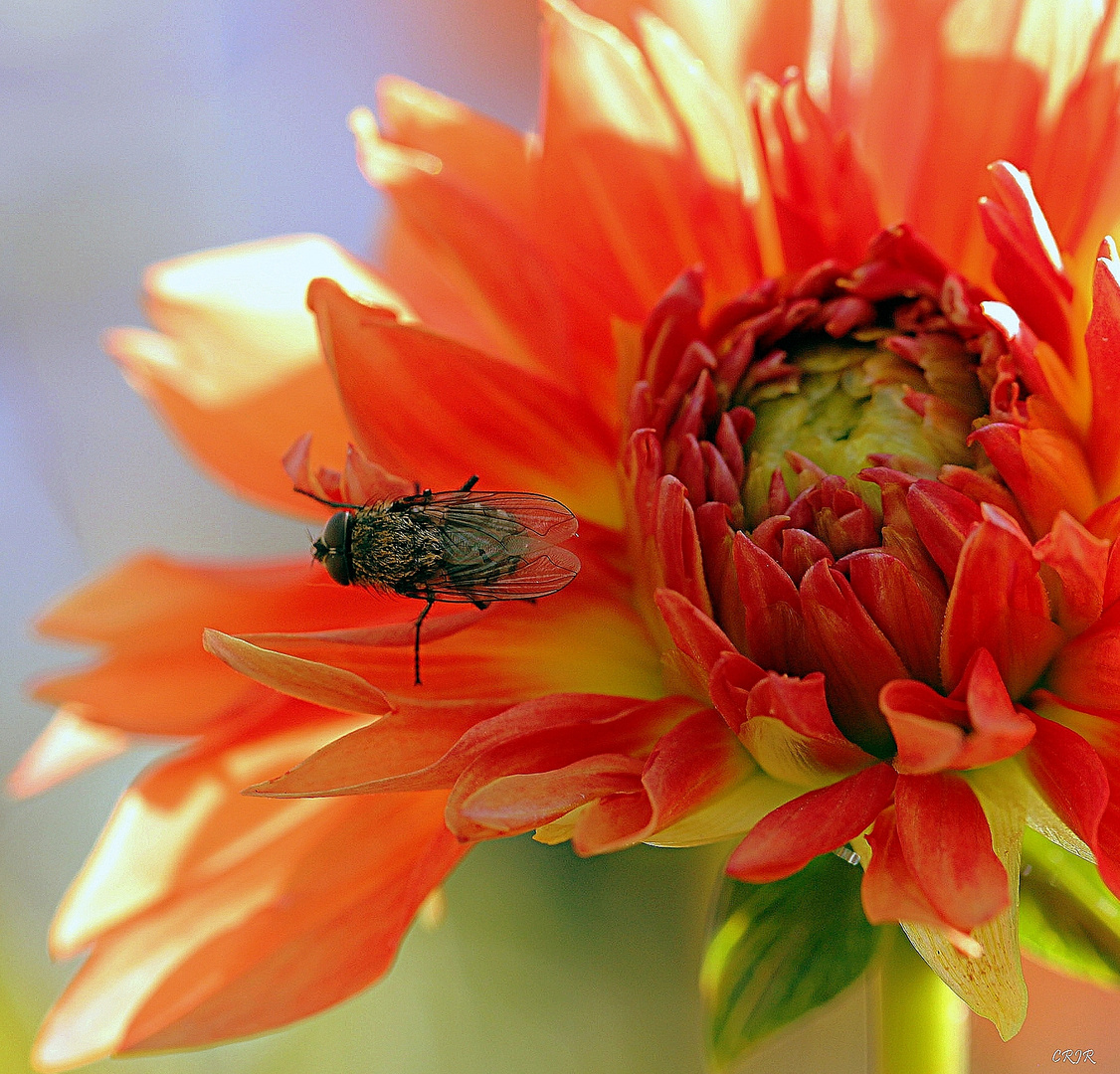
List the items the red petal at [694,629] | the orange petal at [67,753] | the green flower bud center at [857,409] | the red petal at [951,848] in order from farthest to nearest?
the orange petal at [67,753], the green flower bud center at [857,409], the red petal at [694,629], the red petal at [951,848]

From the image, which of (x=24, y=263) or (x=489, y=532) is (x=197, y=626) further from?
(x=24, y=263)

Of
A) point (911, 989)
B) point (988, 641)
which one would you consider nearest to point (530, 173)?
point (988, 641)

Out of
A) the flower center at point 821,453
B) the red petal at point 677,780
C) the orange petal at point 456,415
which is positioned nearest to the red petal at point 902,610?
the flower center at point 821,453

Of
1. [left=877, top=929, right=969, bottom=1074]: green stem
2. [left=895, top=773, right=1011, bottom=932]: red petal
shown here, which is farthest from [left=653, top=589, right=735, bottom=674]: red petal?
[left=877, top=929, right=969, bottom=1074]: green stem

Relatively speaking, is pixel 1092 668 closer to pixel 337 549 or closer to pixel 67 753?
pixel 337 549

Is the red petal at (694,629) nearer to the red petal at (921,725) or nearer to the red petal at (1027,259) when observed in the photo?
the red petal at (921,725)
